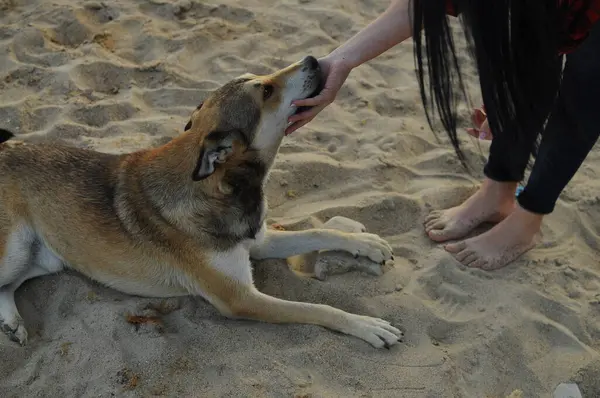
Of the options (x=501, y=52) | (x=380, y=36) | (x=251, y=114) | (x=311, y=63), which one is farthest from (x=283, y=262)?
(x=501, y=52)

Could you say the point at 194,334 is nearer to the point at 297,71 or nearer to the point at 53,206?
the point at 53,206

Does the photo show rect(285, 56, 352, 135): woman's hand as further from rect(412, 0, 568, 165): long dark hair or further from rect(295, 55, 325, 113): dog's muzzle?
rect(412, 0, 568, 165): long dark hair

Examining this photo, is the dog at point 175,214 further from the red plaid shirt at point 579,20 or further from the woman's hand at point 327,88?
the red plaid shirt at point 579,20

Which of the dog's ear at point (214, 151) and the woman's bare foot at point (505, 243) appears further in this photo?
the woman's bare foot at point (505, 243)

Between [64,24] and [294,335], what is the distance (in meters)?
4.04

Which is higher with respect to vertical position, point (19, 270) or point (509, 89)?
point (509, 89)

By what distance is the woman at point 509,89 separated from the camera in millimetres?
2127

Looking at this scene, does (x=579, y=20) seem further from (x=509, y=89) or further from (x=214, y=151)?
(x=214, y=151)

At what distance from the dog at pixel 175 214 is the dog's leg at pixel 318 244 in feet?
0.04

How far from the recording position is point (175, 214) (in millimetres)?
3295

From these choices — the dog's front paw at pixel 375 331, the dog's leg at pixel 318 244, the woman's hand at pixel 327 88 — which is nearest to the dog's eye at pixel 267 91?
the woman's hand at pixel 327 88

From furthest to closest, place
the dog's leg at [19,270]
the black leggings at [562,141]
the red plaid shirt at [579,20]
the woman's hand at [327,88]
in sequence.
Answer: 1. the woman's hand at [327,88]
2. the dog's leg at [19,270]
3. the black leggings at [562,141]
4. the red plaid shirt at [579,20]

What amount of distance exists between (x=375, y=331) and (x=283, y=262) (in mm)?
853

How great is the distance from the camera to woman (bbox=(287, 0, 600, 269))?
83.7 inches
